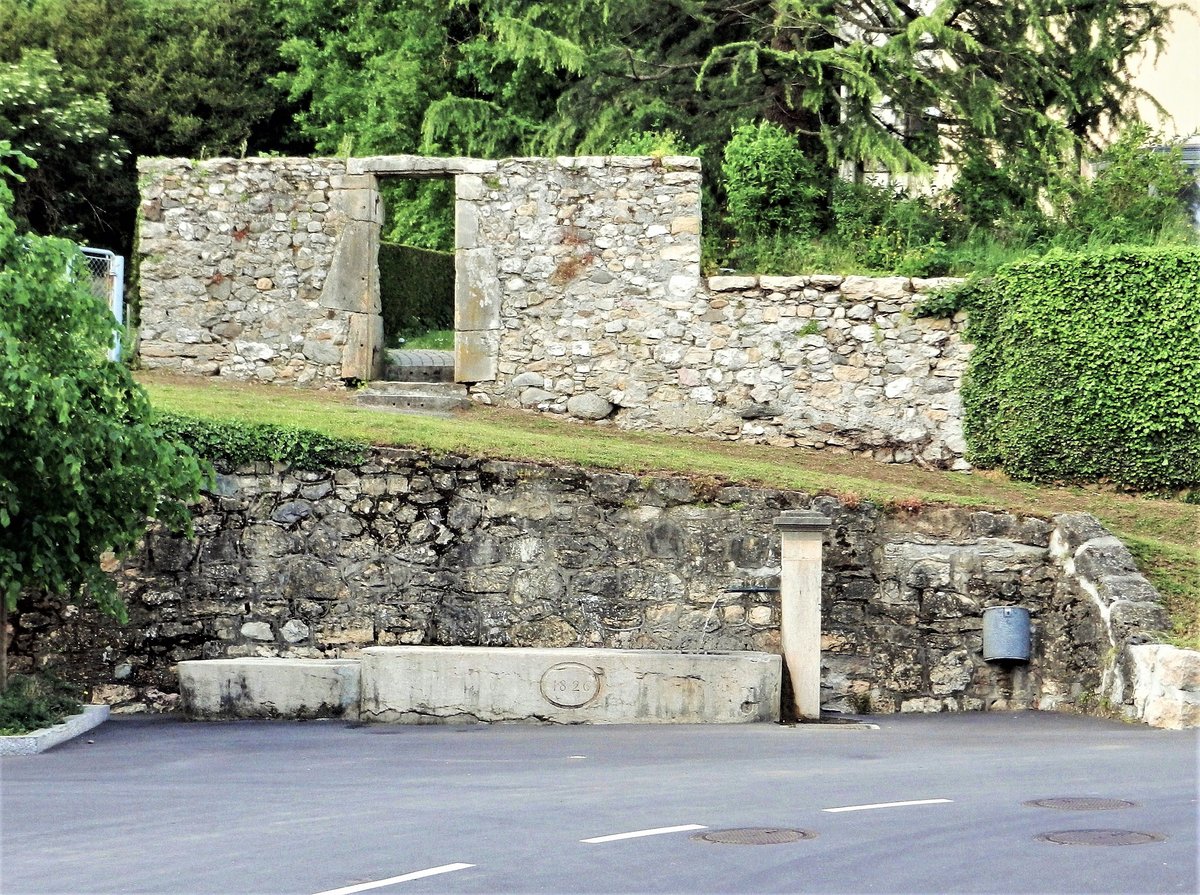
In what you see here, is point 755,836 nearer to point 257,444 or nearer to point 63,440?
point 63,440

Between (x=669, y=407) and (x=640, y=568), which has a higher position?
(x=669, y=407)

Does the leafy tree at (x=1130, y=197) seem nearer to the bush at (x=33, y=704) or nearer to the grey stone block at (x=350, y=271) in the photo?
the grey stone block at (x=350, y=271)

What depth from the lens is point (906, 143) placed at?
825 inches

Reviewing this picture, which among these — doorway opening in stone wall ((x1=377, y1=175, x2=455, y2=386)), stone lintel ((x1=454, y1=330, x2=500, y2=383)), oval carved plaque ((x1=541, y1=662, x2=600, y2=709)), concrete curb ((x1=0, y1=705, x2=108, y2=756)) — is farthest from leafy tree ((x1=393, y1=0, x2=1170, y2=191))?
concrete curb ((x1=0, y1=705, x2=108, y2=756))

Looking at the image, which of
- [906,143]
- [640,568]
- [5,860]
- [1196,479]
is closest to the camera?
[5,860]

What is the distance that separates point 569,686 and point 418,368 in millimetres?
9273

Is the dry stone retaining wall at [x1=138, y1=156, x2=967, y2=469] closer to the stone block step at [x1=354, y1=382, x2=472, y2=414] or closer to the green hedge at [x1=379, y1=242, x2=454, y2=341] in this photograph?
the stone block step at [x1=354, y1=382, x2=472, y2=414]

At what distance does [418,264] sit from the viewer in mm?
25969

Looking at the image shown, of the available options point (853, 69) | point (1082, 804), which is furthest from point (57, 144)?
point (1082, 804)

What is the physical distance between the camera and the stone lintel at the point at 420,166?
752 inches

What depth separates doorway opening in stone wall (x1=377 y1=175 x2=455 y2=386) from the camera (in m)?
24.8

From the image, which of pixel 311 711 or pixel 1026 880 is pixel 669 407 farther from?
pixel 1026 880

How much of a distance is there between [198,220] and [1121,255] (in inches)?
435

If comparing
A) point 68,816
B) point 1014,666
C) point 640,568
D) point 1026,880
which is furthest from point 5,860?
point 1014,666
